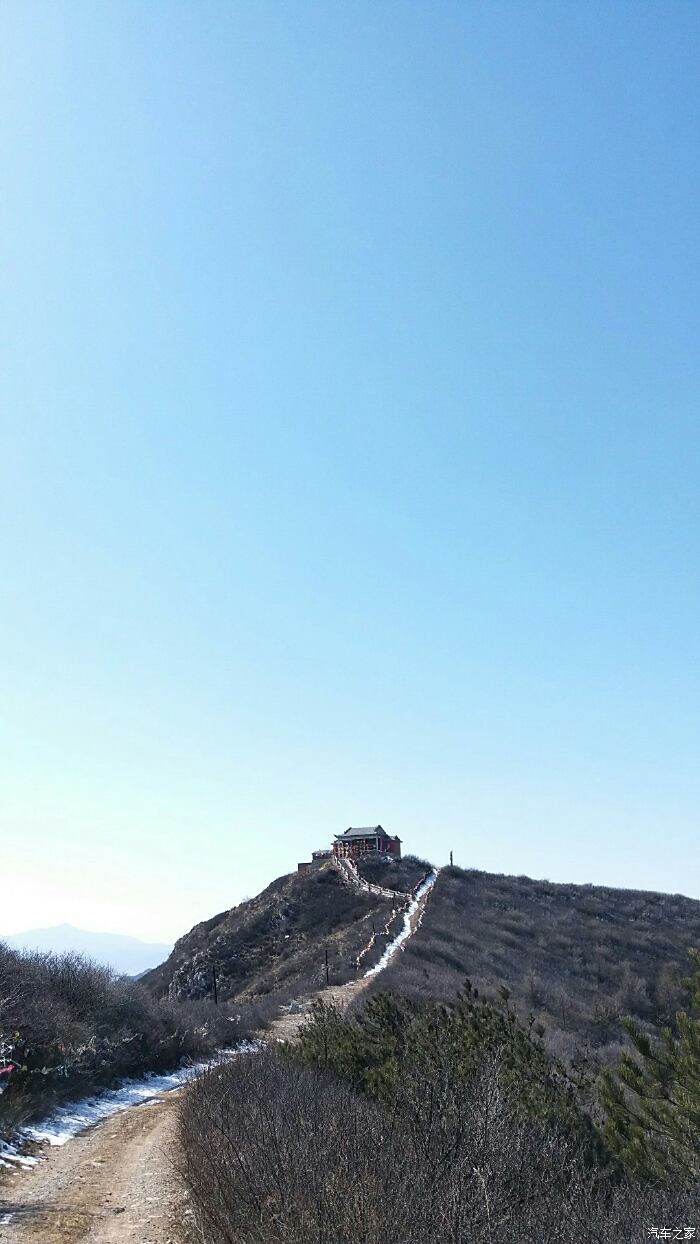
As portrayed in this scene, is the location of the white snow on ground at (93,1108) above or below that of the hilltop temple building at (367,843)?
below

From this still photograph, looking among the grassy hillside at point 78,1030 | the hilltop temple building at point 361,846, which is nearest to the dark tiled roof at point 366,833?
the hilltop temple building at point 361,846

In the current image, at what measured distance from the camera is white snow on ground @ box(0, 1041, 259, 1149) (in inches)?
531

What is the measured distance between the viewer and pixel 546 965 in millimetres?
41812

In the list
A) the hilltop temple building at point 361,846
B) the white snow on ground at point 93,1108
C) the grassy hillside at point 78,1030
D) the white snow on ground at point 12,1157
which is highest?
the hilltop temple building at point 361,846

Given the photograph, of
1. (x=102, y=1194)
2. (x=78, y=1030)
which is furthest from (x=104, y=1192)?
(x=78, y=1030)

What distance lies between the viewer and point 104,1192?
10508 millimetres

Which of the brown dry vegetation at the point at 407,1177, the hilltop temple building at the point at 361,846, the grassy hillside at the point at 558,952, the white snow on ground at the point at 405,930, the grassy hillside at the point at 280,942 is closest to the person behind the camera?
the brown dry vegetation at the point at 407,1177

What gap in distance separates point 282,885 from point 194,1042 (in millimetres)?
41289

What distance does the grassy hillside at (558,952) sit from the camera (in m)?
31.4

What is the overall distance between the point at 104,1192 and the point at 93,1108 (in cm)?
670

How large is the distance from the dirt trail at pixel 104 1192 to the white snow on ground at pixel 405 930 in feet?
74.5

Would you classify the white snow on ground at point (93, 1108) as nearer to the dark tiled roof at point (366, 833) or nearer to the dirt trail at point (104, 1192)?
the dirt trail at point (104, 1192)

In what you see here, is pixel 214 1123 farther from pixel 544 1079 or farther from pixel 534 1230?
pixel 534 1230

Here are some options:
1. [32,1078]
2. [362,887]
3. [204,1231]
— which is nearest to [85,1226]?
[204,1231]
